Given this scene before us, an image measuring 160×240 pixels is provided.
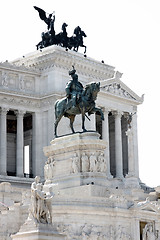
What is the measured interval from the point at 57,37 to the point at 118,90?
9.44 m

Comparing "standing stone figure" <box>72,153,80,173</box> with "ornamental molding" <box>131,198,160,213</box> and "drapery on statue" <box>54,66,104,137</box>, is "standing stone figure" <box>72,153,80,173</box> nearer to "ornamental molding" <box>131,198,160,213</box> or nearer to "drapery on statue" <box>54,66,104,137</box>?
"drapery on statue" <box>54,66,104,137</box>

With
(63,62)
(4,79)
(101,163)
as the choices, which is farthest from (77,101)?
(63,62)

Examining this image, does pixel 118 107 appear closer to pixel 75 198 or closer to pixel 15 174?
pixel 15 174

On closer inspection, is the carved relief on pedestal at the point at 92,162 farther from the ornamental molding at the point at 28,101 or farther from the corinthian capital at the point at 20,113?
the corinthian capital at the point at 20,113

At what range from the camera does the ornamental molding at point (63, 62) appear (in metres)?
77.9

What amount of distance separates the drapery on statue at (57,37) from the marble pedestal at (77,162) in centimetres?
3136

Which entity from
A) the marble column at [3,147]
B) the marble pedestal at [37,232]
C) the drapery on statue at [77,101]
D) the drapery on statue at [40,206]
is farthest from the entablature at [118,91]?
the marble pedestal at [37,232]

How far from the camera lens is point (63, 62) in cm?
7844

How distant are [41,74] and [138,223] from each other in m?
33.7

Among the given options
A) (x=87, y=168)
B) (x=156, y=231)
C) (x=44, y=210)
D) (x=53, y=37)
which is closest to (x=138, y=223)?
(x=156, y=231)

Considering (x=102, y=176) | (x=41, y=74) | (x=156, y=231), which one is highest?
(x=41, y=74)

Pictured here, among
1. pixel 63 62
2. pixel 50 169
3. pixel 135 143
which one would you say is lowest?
pixel 50 169

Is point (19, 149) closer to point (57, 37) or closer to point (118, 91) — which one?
point (118, 91)

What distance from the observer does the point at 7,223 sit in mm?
46219
